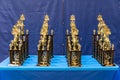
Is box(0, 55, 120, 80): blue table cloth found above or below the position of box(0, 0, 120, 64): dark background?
below

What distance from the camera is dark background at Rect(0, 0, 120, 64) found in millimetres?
3443

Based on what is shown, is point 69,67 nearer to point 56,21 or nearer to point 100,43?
point 100,43

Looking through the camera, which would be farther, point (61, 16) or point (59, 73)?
point (61, 16)

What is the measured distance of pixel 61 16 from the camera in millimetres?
3449

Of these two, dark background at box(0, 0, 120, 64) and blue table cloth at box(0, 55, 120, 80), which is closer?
blue table cloth at box(0, 55, 120, 80)

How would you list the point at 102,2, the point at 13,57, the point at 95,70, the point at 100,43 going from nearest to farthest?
the point at 95,70 < the point at 13,57 < the point at 100,43 < the point at 102,2

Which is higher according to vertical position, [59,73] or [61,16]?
[61,16]

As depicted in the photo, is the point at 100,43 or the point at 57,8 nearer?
the point at 100,43

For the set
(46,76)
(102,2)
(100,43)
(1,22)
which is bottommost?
(46,76)

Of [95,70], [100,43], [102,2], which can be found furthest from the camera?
[102,2]

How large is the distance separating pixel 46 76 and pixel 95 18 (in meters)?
1.43

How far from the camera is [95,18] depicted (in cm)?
345

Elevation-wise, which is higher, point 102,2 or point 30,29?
point 102,2

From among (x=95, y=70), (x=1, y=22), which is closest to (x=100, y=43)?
(x=95, y=70)
